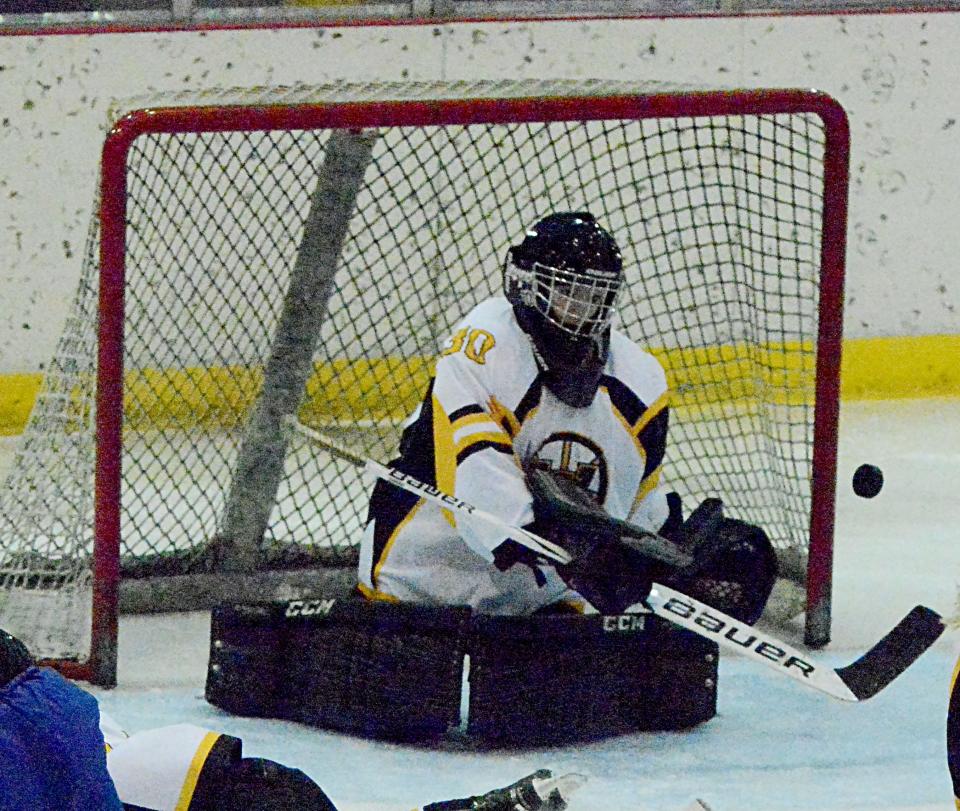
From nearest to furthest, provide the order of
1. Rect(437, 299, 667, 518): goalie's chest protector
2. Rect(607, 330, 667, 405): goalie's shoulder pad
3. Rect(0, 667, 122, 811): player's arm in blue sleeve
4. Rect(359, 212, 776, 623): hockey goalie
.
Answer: Rect(0, 667, 122, 811): player's arm in blue sleeve
Rect(359, 212, 776, 623): hockey goalie
Rect(437, 299, 667, 518): goalie's chest protector
Rect(607, 330, 667, 405): goalie's shoulder pad

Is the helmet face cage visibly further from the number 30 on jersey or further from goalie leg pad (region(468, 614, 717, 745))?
goalie leg pad (region(468, 614, 717, 745))

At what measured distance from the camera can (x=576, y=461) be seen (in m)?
2.88

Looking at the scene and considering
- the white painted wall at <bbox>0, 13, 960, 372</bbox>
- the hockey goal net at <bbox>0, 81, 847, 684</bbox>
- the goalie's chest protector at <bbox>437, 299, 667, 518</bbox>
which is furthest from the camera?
the white painted wall at <bbox>0, 13, 960, 372</bbox>

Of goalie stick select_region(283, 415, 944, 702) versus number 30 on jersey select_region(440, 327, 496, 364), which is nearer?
goalie stick select_region(283, 415, 944, 702)

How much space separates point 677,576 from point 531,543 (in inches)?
10.0

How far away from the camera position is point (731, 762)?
2.75 m

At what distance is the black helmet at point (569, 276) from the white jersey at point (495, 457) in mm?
75

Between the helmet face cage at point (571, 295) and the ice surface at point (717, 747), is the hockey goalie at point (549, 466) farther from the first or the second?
the ice surface at point (717, 747)

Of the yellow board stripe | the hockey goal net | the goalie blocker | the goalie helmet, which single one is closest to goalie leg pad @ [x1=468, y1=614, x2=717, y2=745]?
the goalie blocker

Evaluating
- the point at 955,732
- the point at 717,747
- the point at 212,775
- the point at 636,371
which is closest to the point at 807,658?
the point at 717,747

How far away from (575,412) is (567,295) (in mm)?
189

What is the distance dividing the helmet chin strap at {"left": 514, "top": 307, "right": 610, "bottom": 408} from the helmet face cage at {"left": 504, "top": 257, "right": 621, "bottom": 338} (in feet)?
0.07

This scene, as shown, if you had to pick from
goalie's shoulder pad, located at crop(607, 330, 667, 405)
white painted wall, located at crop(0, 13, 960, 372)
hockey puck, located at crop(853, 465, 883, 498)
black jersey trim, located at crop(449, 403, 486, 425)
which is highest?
white painted wall, located at crop(0, 13, 960, 372)

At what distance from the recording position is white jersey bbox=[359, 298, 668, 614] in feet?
9.05
